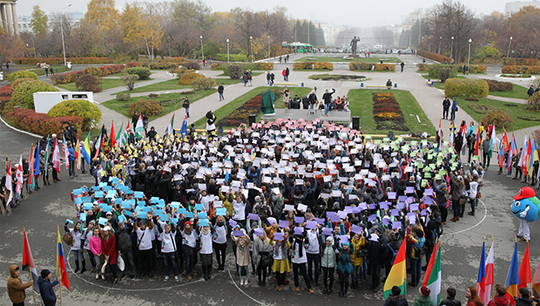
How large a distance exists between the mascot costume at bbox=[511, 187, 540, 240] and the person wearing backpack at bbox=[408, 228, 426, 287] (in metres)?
3.72

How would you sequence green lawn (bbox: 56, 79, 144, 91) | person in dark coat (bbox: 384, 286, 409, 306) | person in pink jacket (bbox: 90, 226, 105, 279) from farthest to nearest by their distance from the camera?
1. green lawn (bbox: 56, 79, 144, 91)
2. person in pink jacket (bbox: 90, 226, 105, 279)
3. person in dark coat (bbox: 384, 286, 409, 306)

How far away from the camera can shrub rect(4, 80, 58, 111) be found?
97.9 ft

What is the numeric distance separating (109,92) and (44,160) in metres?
25.9

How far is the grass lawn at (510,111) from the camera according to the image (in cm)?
2522

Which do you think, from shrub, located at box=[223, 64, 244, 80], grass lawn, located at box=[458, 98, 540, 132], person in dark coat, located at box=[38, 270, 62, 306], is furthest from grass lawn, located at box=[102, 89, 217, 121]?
person in dark coat, located at box=[38, 270, 62, 306]

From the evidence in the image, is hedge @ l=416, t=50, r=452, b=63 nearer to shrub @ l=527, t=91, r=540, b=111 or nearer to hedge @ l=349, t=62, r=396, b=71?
hedge @ l=349, t=62, r=396, b=71

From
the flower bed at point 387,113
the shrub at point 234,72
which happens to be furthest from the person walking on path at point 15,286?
the shrub at point 234,72

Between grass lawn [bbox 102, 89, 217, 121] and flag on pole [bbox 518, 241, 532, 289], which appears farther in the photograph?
grass lawn [bbox 102, 89, 217, 121]

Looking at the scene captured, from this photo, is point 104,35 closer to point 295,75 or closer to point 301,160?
point 295,75

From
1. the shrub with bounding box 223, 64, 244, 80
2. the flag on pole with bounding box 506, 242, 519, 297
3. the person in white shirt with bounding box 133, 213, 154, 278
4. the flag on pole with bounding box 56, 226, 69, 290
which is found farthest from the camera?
the shrub with bounding box 223, 64, 244, 80

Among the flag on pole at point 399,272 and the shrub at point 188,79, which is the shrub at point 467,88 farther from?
the flag on pole at point 399,272

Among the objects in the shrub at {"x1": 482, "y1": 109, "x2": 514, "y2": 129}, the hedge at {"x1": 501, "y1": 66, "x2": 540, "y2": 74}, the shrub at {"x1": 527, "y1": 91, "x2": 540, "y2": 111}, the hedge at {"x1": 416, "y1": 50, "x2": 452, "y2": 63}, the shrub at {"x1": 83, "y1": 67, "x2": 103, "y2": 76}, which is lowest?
the shrub at {"x1": 482, "y1": 109, "x2": 514, "y2": 129}

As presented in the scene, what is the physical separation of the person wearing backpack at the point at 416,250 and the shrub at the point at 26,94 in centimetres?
2945

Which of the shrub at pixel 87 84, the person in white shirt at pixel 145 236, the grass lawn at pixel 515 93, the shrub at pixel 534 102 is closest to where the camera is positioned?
the person in white shirt at pixel 145 236
